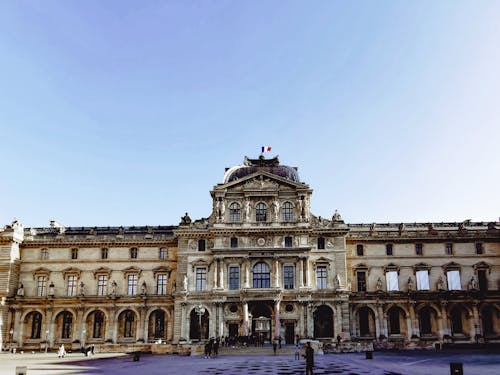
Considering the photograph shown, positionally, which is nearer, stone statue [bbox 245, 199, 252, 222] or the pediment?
stone statue [bbox 245, 199, 252, 222]

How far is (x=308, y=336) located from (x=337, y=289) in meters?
6.82

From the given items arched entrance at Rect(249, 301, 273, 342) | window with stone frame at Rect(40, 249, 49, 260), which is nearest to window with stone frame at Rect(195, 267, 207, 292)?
arched entrance at Rect(249, 301, 273, 342)

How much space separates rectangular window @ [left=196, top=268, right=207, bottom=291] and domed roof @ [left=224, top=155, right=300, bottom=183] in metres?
12.8

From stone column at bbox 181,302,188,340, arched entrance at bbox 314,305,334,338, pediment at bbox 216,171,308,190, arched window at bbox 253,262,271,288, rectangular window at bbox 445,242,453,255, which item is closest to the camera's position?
stone column at bbox 181,302,188,340

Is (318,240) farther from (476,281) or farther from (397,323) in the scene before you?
(476,281)

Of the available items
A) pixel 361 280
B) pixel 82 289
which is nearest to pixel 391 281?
pixel 361 280

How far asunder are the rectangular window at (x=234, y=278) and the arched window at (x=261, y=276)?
6.70 ft

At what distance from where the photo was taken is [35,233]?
237ft

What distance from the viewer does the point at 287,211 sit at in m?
66.2

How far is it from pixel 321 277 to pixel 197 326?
16944mm

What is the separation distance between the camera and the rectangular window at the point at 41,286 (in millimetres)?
67812

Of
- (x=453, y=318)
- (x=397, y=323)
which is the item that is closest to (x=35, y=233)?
(x=397, y=323)

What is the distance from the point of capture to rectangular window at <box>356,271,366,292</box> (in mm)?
66500

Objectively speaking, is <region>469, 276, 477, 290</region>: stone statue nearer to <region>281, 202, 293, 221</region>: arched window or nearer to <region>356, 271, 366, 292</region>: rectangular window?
<region>356, 271, 366, 292</region>: rectangular window
